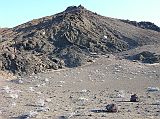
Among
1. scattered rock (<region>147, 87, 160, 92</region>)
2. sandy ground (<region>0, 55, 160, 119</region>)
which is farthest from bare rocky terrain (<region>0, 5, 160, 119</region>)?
scattered rock (<region>147, 87, 160, 92</region>)

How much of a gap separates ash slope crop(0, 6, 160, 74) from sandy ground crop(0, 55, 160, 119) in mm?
2822

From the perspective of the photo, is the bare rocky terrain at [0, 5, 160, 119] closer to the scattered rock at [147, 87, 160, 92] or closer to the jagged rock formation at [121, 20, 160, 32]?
the jagged rock formation at [121, 20, 160, 32]

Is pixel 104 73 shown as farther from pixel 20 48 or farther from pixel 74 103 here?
pixel 74 103

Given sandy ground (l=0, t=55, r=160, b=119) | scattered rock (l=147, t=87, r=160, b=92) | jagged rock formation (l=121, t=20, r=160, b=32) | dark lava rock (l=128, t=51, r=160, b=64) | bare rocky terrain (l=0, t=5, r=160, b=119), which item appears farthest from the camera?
jagged rock formation (l=121, t=20, r=160, b=32)

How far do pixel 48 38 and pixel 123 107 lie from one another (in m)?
26.7

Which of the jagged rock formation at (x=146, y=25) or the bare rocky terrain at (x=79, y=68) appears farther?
the jagged rock formation at (x=146, y=25)

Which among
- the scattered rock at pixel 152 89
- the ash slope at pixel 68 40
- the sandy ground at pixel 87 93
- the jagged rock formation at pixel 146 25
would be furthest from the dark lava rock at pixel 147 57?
the scattered rock at pixel 152 89

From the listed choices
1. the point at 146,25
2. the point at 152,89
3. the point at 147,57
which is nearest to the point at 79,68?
the point at 147,57

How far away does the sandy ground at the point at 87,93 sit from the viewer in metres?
15.6

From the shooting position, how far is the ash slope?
36.4 m

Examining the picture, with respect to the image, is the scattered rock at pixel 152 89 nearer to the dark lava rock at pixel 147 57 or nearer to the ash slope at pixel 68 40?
the ash slope at pixel 68 40

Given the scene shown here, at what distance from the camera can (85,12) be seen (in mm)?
48750

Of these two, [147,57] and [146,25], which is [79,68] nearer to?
[147,57]

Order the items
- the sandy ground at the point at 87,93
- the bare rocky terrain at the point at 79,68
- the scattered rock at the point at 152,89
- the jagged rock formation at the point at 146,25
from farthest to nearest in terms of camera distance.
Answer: the jagged rock formation at the point at 146,25, the scattered rock at the point at 152,89, the bare rocky terrain at the point at 79,68, the sandy ground at the point at 87,93
